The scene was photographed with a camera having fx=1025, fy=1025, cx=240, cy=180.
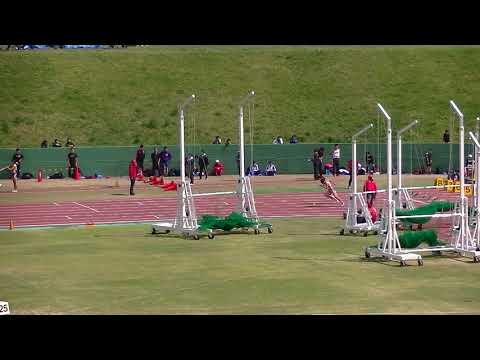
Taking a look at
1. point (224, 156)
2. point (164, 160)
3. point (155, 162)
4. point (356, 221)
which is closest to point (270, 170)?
point (224, 156)

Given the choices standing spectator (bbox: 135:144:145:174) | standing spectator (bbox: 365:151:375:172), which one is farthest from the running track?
standing spectator (bbox: 135:144:145:174)

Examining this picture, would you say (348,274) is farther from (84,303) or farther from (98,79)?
(98,79)

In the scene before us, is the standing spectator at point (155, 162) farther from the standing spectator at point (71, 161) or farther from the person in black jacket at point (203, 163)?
the standing spectator at point (71, 161)

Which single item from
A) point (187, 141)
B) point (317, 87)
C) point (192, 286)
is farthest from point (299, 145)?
point (192, 286)

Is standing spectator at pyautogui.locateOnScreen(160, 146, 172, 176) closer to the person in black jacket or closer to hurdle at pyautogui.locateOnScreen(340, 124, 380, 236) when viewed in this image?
the person in black jacket

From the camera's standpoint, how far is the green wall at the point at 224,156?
5094 centimetres

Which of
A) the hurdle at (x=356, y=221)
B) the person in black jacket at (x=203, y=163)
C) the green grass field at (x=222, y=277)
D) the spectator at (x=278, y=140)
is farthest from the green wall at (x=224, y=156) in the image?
the hurdle at (x=356, y=221)

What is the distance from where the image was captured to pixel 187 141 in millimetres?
56625

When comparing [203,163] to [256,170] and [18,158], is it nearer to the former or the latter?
[256,170]

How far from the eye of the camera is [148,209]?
3584 cm

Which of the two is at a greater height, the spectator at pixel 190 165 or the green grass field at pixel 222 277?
the spectator at pixel 190 165

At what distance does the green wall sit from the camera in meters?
50.9

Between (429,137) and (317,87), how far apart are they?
28.3ft

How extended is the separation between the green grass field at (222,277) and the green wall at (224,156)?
73.8ft
